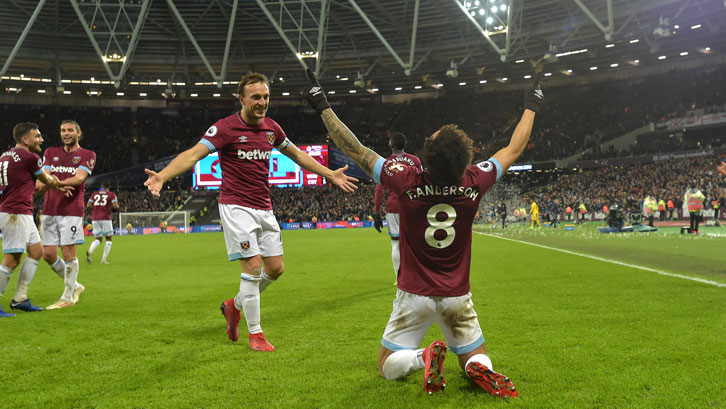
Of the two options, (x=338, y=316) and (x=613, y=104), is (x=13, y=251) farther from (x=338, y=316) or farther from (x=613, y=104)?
(x=613, y=104)

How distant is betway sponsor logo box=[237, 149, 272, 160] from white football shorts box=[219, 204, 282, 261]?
20.8 inches

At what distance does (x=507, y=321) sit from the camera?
5891 millimetres

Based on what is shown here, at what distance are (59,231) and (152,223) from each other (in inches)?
1247

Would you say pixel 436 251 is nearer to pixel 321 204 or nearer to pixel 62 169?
pixel 62 169

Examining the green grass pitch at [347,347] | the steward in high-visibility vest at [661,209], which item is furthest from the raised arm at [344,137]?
the steward in high-visibility vest at [661,209]

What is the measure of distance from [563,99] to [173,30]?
3665cm

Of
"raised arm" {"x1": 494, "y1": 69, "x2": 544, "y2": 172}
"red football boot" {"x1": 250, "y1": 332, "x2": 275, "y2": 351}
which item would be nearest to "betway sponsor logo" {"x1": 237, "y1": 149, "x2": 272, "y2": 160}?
"red football boot" {"x1": 250, "y1": 332, "x2": 275, "y2": 351}

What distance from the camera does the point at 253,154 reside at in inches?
216

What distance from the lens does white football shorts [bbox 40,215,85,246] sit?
763 cm

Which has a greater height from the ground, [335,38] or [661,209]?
[335,38]

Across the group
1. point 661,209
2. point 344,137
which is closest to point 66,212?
point 344,137

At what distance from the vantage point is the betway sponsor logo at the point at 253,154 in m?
5.41

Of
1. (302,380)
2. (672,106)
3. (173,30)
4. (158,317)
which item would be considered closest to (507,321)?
(302,380)

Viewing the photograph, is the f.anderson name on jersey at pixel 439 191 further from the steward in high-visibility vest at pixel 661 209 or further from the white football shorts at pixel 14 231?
the steward in high-visibility vest at pixel 661 209
